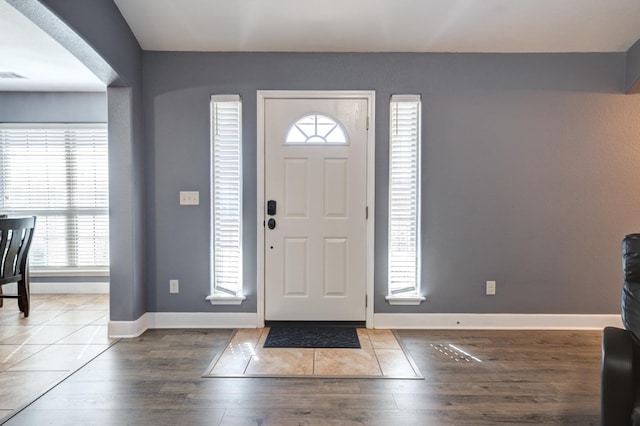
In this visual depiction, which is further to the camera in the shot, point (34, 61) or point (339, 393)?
point (34, 61)

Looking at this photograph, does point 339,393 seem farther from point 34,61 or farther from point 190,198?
point 34,61

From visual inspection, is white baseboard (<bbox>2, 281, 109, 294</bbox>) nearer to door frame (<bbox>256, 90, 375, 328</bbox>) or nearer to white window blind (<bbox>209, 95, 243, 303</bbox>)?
white window blind (<bbox>209, 95, 243, 303</bbox>)

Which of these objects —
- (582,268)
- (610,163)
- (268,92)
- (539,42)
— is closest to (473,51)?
(539,42)

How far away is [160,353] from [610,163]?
13.3ft

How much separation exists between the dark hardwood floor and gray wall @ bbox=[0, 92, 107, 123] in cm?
300

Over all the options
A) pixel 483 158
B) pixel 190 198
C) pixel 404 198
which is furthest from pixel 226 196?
pixel 483 158

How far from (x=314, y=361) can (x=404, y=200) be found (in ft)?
5.18

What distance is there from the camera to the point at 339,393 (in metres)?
2.23

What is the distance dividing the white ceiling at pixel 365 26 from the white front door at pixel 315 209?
0.54 meters

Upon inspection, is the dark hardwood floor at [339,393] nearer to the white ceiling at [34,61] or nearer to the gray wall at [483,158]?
the gray wall at [483,158]

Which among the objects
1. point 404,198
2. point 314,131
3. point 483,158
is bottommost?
point 404,198

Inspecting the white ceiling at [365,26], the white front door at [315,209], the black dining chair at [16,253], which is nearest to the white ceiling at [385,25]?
the white ceiling at [365,26]

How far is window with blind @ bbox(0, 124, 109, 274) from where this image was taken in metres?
4.56

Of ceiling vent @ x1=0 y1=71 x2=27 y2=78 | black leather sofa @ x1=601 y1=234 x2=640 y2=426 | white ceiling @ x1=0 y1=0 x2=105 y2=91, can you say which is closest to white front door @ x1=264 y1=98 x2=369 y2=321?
white ceiling @ x1=0 y1=0 x2=105 y2=91
